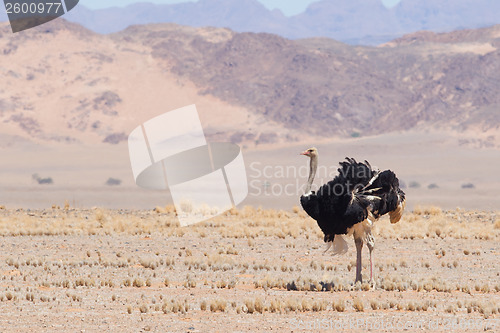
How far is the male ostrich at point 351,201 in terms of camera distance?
13.9m

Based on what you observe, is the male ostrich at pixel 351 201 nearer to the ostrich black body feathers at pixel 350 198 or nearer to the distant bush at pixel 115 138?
the ostrich black body feathers at pixel 350 198

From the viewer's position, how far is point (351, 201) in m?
13.9

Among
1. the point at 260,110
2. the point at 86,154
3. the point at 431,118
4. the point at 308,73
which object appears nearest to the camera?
the point at 86,154

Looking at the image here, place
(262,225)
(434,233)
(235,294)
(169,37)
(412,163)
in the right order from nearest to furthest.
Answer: (235,294)
(434,233)
(262,225)
(412,163)
(169,37)

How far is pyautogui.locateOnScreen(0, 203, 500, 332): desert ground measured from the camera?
11.6m

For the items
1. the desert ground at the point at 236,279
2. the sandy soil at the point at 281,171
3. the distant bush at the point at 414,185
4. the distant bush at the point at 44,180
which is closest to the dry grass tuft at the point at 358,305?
the desert ground at the point at 236,279

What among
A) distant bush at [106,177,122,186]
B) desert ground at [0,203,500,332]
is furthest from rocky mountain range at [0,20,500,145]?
desert ground at [0,203,500,332]

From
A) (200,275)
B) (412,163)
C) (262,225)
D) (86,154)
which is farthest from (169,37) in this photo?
(200,275)

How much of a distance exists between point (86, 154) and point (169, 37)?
42.4 meters

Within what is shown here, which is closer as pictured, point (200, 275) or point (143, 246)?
point (200, 275)

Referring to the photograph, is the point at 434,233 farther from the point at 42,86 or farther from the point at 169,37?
the point at 169,37

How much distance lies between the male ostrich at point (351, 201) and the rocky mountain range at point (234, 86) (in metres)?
76.7

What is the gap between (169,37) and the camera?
120312 mm

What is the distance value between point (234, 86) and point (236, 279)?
92.5 meters
